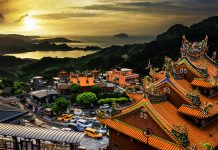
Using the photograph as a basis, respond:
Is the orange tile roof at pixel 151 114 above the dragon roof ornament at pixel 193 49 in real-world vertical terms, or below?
below

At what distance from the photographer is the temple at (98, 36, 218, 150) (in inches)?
860

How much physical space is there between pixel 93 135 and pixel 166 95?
20.7 metres

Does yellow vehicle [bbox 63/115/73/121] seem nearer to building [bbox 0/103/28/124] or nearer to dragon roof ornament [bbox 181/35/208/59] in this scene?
building [bbox 0/103/28/124]

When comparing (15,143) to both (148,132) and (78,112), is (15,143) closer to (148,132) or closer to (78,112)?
(148,132)

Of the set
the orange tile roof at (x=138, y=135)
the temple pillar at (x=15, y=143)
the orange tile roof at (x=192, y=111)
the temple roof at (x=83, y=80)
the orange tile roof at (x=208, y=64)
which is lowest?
the temple roof at (x=83, y=80)

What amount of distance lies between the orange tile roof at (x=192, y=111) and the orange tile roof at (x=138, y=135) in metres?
3.40

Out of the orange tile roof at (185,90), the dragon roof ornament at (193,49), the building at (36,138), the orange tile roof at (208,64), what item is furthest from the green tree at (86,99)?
the building at (36,138)

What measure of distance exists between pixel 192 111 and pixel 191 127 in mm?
1327

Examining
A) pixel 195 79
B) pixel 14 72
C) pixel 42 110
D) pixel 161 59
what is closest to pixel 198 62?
pixel 195 79

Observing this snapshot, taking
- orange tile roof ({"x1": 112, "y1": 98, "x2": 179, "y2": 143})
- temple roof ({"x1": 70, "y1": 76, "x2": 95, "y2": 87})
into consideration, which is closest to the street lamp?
orange tile roof ({"x1": 112, "y1": 98, "x2": 179, "y2": 143})

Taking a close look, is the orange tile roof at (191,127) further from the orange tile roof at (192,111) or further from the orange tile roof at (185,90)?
the orange tile roof at (185,90)

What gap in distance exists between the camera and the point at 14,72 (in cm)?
17075

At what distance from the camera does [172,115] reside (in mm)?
23984

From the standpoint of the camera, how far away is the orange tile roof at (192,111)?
75.2 ft
